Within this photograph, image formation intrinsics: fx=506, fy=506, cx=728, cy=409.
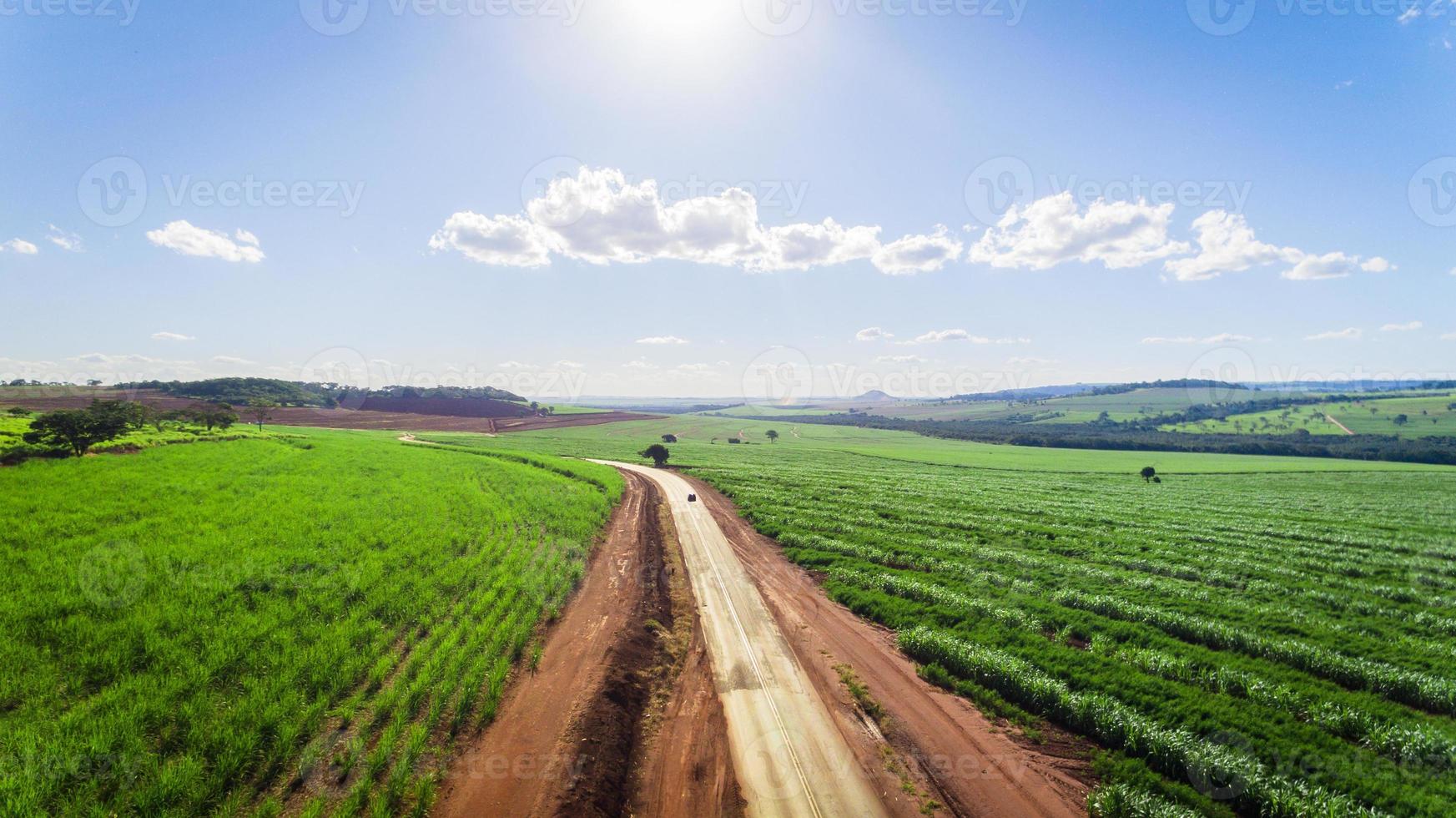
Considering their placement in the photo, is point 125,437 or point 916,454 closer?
point 125,437

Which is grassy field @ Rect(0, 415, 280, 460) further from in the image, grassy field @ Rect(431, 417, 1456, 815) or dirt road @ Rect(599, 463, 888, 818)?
grassy field @ Rect(431, 417, 1456, 815)

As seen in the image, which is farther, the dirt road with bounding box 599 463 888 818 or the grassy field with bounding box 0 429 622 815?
the dirt road with bounding box 599 463 888 818

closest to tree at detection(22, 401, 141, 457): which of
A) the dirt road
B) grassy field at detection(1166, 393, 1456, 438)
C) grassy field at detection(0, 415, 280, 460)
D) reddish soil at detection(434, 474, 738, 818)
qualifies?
grassy field at detection(0, 415, 280, 460)

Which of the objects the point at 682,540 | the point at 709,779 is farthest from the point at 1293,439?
the point at 709,779

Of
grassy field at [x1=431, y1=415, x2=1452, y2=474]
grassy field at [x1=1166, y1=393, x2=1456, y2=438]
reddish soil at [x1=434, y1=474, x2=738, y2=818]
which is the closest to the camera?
reddish soil at [x1=434, y1=474, x2=738, y2=818]

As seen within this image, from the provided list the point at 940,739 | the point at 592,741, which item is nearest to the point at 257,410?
the point at 592,741

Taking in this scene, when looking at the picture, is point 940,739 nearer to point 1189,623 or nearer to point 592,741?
point 592,741

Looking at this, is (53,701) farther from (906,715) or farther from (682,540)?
(682,540)
